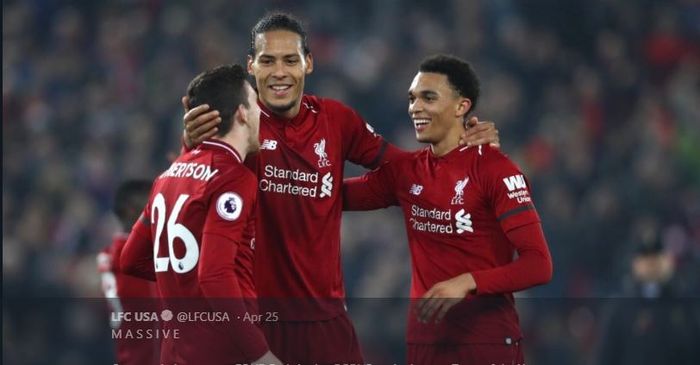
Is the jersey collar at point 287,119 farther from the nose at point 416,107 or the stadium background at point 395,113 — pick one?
the stadium background at point 395,113

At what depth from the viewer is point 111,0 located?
12.8 metres

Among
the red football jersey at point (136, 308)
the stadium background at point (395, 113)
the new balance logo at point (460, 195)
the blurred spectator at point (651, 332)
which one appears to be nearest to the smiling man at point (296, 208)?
the new balance logo at point (460, 195)

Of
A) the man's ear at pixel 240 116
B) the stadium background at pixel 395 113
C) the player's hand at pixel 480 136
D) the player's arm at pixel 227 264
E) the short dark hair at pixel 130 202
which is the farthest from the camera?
the stadium background at pixel 395 113

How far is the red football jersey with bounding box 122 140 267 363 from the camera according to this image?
3.92m

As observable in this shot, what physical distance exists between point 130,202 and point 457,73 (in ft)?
7.14

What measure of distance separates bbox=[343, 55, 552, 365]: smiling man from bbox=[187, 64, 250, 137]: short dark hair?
1012 mm

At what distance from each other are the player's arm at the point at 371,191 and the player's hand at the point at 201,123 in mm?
1051

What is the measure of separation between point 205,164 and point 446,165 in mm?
1268

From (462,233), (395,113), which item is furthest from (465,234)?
(395,113)

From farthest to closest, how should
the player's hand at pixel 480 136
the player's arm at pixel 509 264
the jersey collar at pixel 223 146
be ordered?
the player's hand at pixel 480 136
the player's arm at pixel 509 264
the jersey collar at pixel 223 146

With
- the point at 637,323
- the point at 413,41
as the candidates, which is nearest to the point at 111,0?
the point at 413,41

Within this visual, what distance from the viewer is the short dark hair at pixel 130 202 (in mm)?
6312

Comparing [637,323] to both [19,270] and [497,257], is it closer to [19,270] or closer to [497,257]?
[497,257]

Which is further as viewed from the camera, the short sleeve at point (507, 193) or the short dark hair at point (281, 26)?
the short dark hair at point (281, 26)
